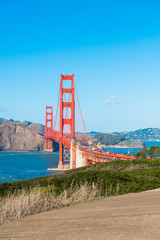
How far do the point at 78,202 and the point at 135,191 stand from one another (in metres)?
3.06

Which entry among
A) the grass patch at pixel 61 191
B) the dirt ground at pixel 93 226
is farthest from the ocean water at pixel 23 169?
the dirt ground at pixel 93 226

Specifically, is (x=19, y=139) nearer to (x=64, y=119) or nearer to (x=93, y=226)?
(x=64, y=119)

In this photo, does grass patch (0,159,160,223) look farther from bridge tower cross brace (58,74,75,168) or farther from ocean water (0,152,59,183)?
bridge tower cross brace (58,74,75,168)

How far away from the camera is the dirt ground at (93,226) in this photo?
16.3 ft

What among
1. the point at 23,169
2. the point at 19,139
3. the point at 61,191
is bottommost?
the point at 23,169

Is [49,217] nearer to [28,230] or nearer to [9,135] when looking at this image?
[28,230]

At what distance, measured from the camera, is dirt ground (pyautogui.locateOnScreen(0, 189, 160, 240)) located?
196 inches

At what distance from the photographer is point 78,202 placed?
9625mm

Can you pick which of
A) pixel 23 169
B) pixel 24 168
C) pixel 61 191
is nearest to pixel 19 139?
pixel 24 168

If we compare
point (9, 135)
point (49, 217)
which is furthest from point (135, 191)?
point (9, 135)

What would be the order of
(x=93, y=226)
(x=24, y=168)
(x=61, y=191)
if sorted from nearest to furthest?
(x=93, y=226)
(x=61, y=191)
(x=24, y=168)

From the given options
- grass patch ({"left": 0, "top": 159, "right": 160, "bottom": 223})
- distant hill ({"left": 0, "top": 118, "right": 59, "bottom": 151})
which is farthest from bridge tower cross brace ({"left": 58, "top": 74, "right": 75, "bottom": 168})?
distant hill ({"left": 0, "top": 118, "right": 59, "bottom": 151})

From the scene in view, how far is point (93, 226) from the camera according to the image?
5.62 meters

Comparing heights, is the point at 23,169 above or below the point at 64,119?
below
